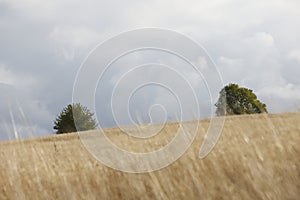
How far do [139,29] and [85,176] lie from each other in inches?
77.6

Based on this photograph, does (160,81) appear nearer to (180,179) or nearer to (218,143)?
(218,143)

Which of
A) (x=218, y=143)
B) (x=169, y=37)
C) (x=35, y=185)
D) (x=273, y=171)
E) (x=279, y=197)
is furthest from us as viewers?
(x=218, y=143)

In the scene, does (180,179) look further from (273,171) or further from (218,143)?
(218,143)

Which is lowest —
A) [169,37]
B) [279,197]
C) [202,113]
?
[279,197]

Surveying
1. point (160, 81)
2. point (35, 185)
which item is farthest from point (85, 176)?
point (160, 81)

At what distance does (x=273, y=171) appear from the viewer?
4570 mm

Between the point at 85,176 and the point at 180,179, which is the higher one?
the point at 85,176

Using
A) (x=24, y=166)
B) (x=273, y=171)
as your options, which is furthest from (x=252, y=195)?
(x=24, y=166)

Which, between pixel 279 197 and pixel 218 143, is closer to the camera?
pixel 279 197

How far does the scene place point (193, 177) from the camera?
14.7ft

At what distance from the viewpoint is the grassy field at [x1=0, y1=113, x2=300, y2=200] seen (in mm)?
4293

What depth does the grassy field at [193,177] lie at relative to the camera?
4.29m

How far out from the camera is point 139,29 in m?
5.66

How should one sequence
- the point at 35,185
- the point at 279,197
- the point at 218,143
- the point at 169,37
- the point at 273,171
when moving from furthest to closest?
1. the point at 218,143
2. the point at 169,37
3. the point at 35,185
4. the point at 273,171
5. the point at 279,197
